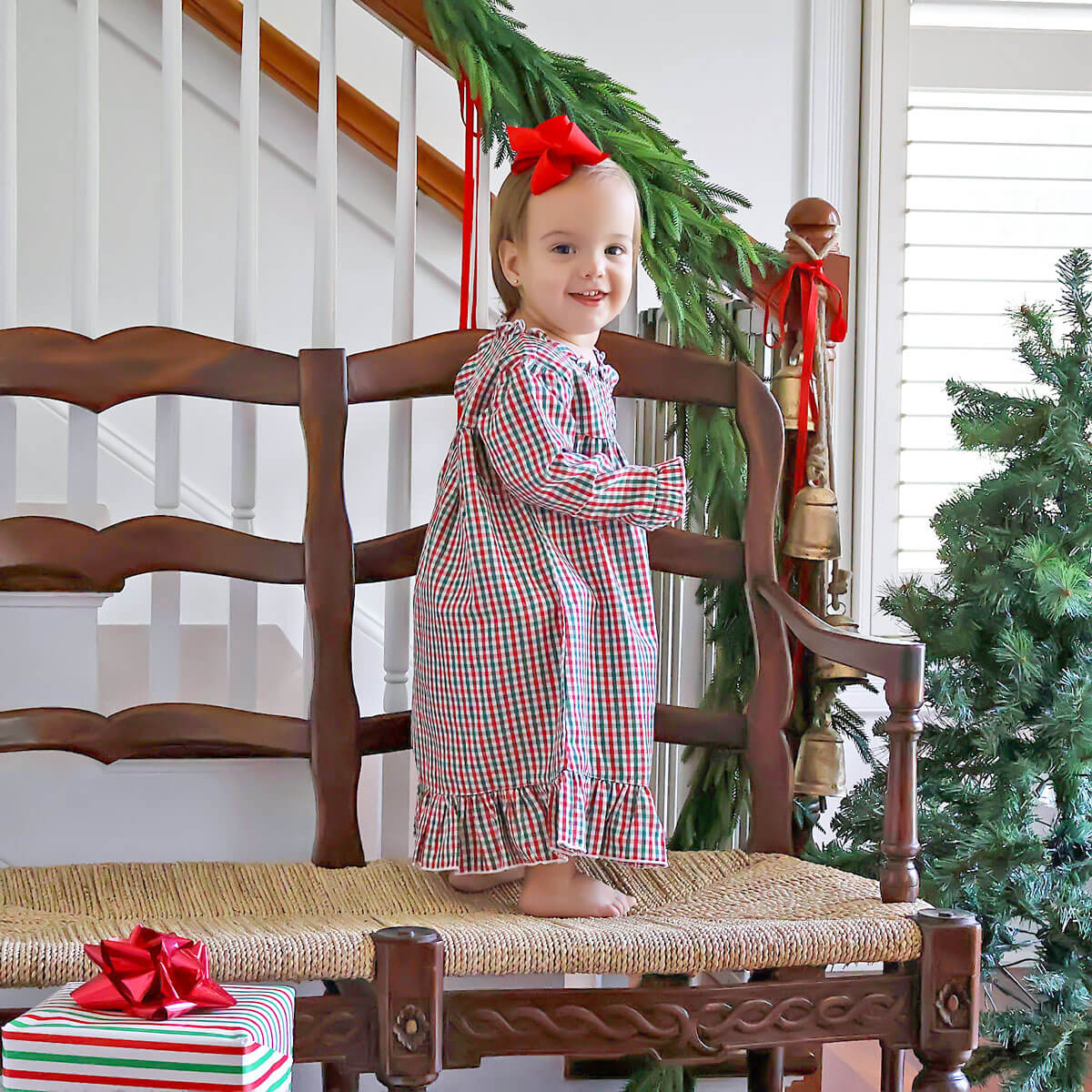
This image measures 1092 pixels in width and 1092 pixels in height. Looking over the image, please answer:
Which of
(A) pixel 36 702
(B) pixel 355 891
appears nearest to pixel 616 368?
(B) pixel 355 891

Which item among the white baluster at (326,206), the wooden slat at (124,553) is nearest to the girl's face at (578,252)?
the white baluster at (326,206)

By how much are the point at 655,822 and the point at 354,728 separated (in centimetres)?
39

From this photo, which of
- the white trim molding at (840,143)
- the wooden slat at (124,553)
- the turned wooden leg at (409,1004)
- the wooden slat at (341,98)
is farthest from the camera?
the white trim molding at (840,143)

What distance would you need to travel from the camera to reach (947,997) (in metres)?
1.17

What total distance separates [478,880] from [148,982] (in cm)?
44

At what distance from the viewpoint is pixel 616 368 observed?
1555 mm

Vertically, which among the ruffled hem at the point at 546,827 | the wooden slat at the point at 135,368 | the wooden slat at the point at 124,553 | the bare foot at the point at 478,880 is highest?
the wooden slat at the point at 135,368

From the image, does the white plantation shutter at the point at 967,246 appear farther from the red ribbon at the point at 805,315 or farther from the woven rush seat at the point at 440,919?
the woven rush seat at the point at 440,919

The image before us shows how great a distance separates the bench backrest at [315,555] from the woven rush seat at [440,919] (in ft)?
0.37

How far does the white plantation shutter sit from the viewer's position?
7.72 feet

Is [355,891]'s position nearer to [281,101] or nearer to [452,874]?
[452,874]

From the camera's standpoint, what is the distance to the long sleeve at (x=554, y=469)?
1249 millimetres

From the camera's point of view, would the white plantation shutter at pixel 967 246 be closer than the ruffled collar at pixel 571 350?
No

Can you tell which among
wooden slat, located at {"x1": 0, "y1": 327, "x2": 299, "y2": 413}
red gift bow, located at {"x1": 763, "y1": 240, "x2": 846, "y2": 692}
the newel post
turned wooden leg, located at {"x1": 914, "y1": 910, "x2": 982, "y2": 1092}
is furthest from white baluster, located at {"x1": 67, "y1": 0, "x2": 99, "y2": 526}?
turned wooden leg, located at {"x1": 914, "y1": 910, "x2": 982, "y2": 1092}
